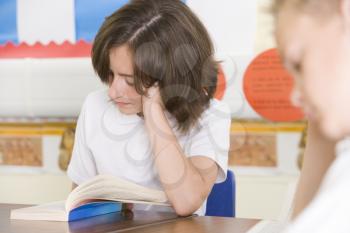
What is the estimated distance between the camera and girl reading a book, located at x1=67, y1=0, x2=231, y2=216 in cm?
132

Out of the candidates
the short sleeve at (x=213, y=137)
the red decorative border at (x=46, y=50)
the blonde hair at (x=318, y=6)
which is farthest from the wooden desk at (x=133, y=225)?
the red decorative border at (x=46, y=50)

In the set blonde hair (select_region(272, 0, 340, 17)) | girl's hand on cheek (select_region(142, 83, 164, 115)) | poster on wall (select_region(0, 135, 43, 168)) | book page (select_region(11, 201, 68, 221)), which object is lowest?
poster on wall (select_region(0, 135, 43, 168))

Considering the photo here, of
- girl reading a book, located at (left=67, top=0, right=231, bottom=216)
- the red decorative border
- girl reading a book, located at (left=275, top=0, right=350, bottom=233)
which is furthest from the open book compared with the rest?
the red decorative border

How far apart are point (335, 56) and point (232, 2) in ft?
4.95

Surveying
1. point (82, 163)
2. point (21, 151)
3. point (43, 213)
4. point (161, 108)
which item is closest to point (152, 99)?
point (161, 108)

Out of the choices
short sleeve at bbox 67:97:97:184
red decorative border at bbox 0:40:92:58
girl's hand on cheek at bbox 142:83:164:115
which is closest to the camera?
girl's hand on cheek at bbox 142:83:164:115

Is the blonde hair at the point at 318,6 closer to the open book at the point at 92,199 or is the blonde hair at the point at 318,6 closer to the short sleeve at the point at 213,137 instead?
the open book at the point at 92,199

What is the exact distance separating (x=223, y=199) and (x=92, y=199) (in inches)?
16.4

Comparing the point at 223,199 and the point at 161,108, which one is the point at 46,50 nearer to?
the point at 161,108

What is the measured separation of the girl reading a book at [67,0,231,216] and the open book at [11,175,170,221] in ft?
0.43

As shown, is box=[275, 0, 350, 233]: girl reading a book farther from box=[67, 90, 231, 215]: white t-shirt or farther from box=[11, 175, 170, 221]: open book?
box=[67, 90, 231, 215]: white t-shirt

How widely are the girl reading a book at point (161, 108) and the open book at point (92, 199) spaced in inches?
5.2

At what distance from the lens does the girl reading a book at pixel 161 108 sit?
132 cm

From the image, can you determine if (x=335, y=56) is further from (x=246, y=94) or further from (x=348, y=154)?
(x=246, y=94)
